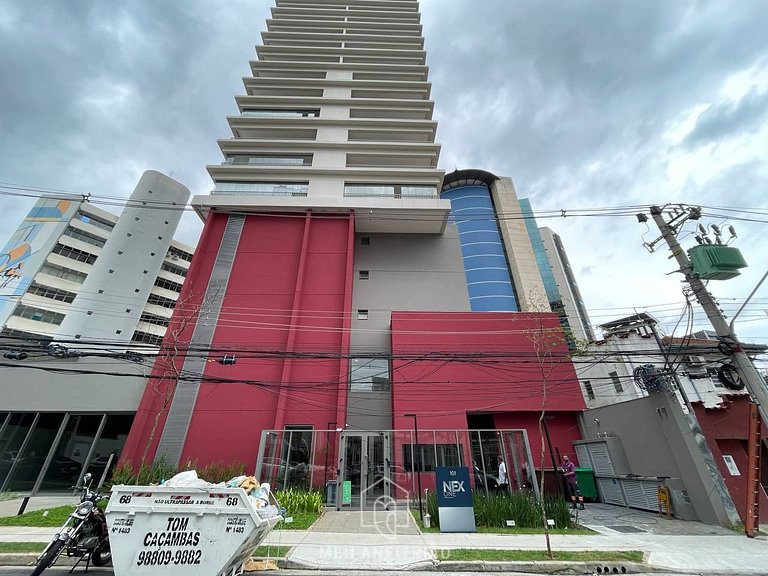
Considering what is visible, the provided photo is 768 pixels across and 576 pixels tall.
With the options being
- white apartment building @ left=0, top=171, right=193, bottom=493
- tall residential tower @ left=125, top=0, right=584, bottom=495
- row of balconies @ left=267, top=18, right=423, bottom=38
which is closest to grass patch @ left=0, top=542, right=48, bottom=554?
tall residential tower @ left=125, top=0, right=584, bottom=495

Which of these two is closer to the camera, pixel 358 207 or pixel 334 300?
pixel 334 300

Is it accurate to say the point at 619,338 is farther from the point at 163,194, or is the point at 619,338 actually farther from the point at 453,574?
the point at 163,194

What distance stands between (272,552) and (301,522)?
313cm

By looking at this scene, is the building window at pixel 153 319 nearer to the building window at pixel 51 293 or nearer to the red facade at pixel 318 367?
the building window at pixel 51 293

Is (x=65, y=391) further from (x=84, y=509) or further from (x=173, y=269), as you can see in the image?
(x=173, y=269)

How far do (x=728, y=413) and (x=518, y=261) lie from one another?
34.5m

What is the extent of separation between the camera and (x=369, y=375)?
1989cm

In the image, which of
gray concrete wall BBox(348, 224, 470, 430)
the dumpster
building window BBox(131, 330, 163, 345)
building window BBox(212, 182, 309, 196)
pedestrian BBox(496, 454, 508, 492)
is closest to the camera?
the dumpster

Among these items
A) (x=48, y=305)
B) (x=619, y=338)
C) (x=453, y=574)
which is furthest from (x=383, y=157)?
(x=48, y=305)

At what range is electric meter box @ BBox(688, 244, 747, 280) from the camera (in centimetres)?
942

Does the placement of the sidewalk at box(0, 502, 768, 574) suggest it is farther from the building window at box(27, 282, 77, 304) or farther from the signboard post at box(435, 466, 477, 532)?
the building window at box(27, 282, 77, 304)

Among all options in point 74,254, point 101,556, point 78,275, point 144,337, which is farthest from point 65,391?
point 74,254

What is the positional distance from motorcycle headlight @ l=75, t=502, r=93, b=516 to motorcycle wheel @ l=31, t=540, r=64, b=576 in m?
0.47

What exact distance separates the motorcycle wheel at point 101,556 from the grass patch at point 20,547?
1.61 m
